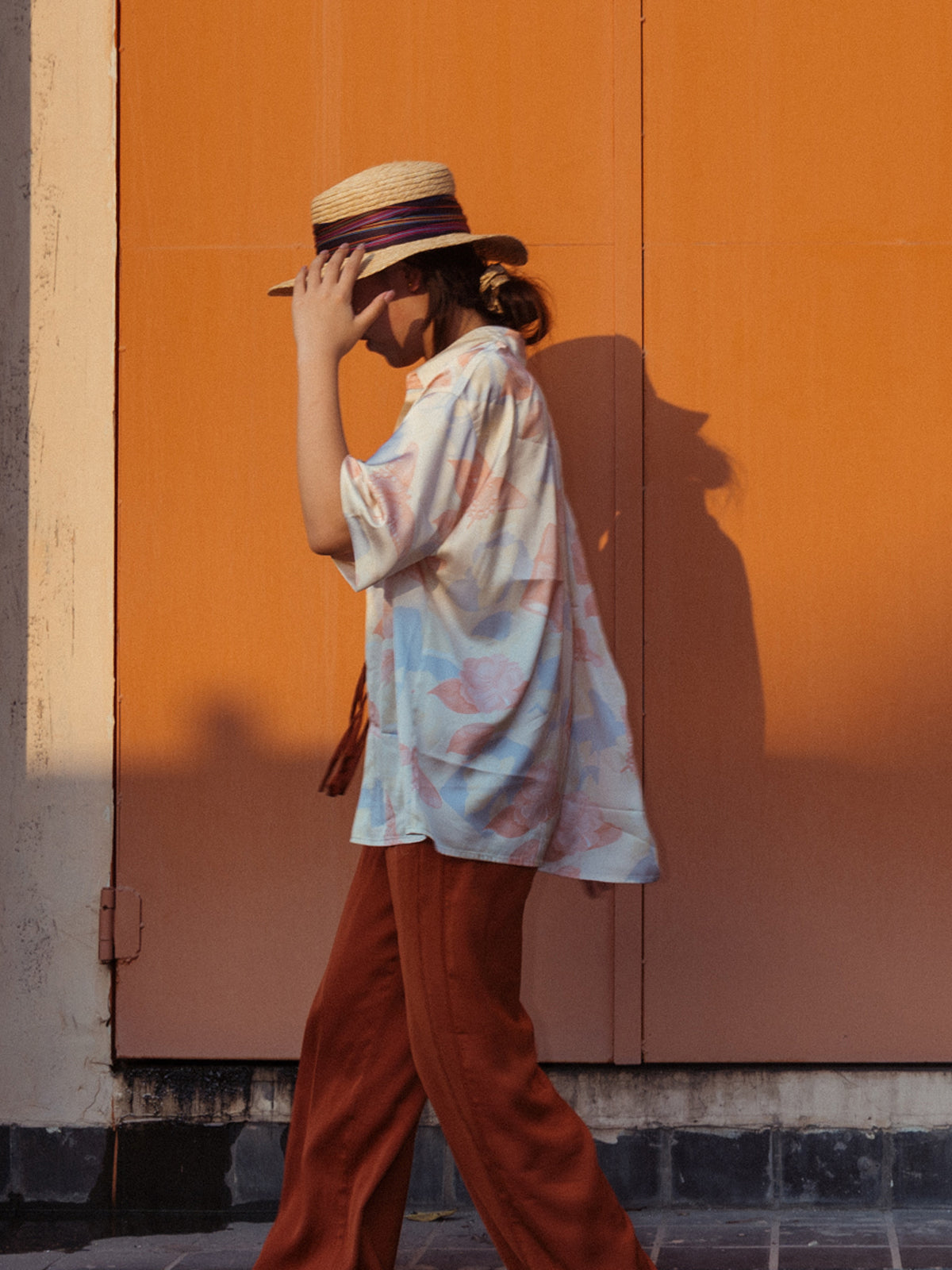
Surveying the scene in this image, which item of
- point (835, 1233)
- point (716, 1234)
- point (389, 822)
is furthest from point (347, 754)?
point (835, 1233)

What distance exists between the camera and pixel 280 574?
347 centimetres

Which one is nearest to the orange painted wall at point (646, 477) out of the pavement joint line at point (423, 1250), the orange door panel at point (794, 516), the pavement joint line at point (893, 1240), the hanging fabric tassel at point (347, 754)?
the orange door panel at point (794, 516)

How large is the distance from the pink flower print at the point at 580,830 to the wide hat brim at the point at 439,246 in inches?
37.5

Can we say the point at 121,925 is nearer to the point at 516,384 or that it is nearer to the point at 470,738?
the point at 470,738

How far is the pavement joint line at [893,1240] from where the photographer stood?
2932mm

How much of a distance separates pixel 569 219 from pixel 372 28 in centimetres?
65

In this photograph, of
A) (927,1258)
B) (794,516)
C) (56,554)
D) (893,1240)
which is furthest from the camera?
(56,554)

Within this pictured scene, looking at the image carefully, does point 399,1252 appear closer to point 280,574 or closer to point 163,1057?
point 163,1057

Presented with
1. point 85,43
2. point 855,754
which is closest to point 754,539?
point 855,754

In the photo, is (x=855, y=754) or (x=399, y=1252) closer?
(x=399, y=1252)

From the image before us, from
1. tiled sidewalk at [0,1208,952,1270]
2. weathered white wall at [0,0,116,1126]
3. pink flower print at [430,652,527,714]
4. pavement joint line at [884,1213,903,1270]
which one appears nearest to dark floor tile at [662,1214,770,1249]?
tiled sidewalk at [0,1208,952,1270]

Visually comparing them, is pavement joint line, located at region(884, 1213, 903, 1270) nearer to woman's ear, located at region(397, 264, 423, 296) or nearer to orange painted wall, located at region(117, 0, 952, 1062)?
orange painted wall, located at region(117, 0, 952, 1062)

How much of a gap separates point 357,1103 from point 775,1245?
3.54 ft

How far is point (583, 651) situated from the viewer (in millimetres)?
2547
